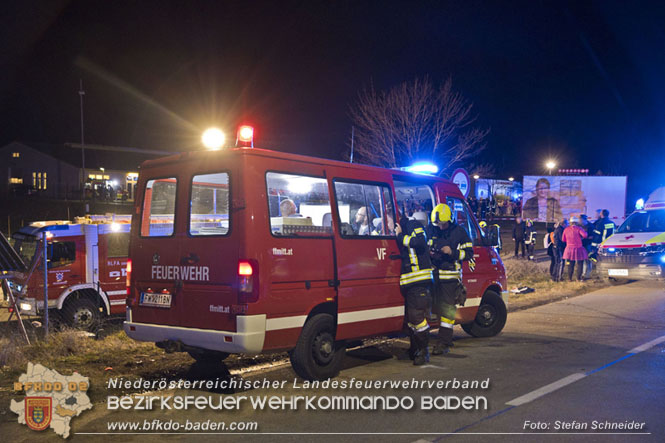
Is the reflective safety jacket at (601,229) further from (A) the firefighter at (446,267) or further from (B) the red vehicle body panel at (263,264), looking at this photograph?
(B) the red vehicle body panel at (263,264)

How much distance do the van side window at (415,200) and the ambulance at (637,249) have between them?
930 centimetres

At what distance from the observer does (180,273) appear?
237 inches

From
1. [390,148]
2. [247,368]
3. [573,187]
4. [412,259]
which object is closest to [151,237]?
[247,368]

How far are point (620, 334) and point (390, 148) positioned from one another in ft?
51.7

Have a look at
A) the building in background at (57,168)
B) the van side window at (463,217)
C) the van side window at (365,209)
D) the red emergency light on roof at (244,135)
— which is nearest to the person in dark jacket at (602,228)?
the van side window at (463,217)

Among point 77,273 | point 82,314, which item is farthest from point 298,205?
point 82,314

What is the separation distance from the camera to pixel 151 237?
6.39 metres

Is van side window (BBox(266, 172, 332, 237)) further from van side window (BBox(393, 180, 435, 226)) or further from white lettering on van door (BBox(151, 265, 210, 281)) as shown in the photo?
van side window (BBox(393, 180, 435, 226))

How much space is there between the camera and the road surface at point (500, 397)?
4672mm

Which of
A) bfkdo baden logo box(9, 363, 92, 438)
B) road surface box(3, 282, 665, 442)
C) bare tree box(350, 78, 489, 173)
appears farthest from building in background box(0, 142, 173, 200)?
road surface box(3, 282, 665, 442)

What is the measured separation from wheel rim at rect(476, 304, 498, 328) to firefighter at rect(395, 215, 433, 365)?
2.00 m

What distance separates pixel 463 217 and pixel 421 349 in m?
2.34

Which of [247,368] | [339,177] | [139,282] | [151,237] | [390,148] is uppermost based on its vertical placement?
[390,148]

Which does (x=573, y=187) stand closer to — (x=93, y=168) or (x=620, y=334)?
(x=620, y=334)
